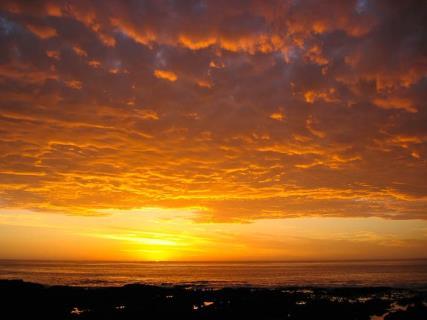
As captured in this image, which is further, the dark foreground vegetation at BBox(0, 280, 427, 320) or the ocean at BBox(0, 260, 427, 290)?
the ocean at BBox(0, 260, 427, 290)

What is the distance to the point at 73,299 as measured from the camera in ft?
113

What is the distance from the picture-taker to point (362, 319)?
26.6 m

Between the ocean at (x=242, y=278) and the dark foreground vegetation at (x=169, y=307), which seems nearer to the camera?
the dark foreground vegetation at (x=169, y=307)

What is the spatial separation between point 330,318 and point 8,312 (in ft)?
74.1

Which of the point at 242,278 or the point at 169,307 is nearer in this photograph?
the point at 169,307

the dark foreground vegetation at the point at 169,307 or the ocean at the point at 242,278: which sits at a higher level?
the dark foreground vegetation at the point at 169,307

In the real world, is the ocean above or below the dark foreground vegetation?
below

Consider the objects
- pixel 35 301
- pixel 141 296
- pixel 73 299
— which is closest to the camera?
pixel 35 301

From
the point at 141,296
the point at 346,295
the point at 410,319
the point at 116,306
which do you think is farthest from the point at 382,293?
the point at 116,306

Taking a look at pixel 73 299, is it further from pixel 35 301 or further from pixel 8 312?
pixel 8 312

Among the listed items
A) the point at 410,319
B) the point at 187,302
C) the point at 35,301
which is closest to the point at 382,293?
the point at 410,319

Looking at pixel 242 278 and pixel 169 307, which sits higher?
pixel 169 307

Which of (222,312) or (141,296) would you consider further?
(141,296)

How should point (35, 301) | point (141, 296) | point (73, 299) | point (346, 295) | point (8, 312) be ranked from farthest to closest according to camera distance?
point (346, 295), point (141, 296), point (73, 299), point (35, 301), point (8, 312)
